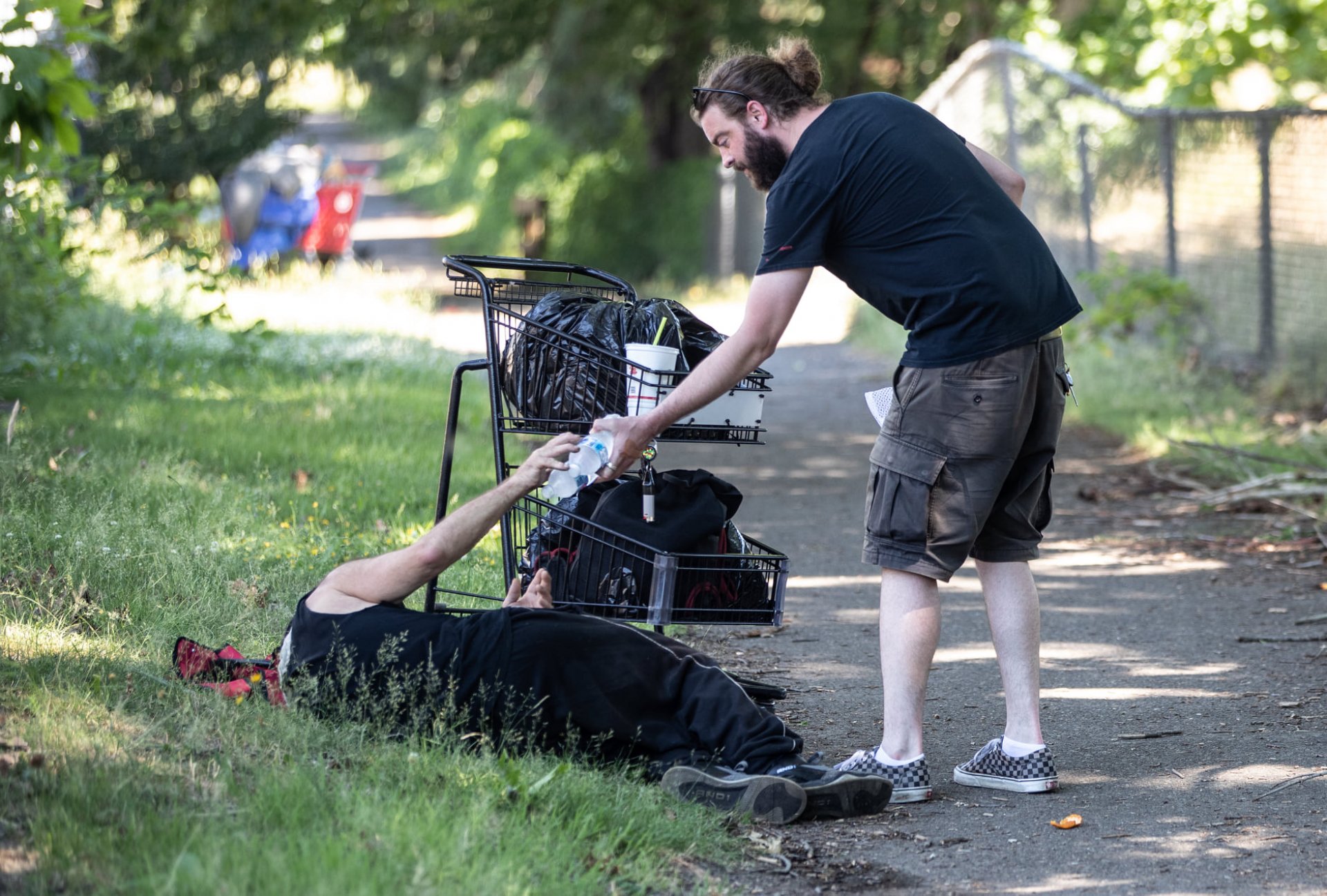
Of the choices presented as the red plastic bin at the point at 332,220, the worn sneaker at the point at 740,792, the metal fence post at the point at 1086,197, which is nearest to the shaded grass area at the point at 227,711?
the worn sneaker at the point at 740,792

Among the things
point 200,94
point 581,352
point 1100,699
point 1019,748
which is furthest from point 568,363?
point 200,94

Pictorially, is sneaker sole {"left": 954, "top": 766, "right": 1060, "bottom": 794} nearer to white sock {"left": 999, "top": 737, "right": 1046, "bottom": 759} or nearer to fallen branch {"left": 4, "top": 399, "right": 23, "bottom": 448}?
white sock {"left": 999, "top": 737, "right": 1046, "bottom": 759}

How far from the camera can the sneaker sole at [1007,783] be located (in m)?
4.22

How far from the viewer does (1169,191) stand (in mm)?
11992

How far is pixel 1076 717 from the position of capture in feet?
16.3

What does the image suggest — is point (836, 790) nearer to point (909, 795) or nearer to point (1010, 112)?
point (909, 795)

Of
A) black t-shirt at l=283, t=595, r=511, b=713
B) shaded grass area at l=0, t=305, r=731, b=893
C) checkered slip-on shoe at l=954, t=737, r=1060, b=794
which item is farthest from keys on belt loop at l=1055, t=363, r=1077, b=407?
black t-shirt at l=283, t=595, r=511, b=713

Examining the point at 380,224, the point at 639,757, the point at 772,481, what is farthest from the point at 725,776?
the point at 380,224

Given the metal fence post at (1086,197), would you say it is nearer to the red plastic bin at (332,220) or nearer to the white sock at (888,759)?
the white sock at (888,759)

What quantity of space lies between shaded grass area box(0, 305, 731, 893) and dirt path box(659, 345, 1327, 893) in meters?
0.57

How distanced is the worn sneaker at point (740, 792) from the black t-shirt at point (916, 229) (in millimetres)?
1248

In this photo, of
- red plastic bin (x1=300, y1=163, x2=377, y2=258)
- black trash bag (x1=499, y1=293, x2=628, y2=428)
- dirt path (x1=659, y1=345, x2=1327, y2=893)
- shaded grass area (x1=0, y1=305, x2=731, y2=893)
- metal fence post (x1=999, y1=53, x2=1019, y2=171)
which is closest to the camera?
shaded grass area (x1=0, y1=305, x2=731, y2=893)

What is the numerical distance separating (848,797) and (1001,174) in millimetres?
1928

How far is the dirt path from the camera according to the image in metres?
3.68
